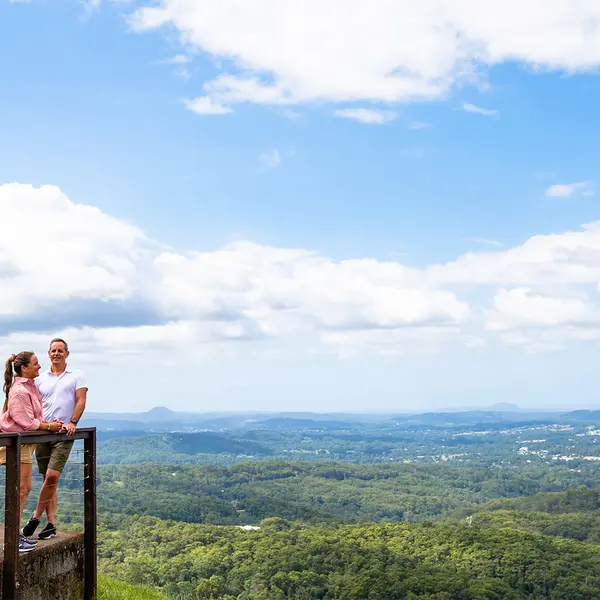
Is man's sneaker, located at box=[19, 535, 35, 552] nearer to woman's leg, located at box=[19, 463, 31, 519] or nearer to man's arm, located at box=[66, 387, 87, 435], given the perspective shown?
woman's leg, located at box=[19, 463, 31, 519]

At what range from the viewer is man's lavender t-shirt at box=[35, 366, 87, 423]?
6.62 meters

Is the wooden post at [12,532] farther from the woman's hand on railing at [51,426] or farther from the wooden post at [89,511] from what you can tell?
the wooden post at [89,511]

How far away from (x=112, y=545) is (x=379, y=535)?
2701 cm

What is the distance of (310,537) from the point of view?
64875 mm

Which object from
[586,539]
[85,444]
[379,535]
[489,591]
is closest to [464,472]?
[586,539]

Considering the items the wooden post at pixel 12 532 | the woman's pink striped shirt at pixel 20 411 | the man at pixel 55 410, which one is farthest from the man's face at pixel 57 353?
the wooden post at pixel 12 532

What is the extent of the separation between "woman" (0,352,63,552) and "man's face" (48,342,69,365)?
34 cm

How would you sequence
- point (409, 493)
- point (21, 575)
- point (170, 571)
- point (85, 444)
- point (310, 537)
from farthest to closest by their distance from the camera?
point (409, 493) < point (310, 537) < point (170, 571) < point (85, 444) < point (21, 575)

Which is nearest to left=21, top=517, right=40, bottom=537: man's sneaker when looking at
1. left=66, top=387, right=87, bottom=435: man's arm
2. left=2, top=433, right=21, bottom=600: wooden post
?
left=2, top=433, right=21, bottom=600: wooden post

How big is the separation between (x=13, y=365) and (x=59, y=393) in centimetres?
53

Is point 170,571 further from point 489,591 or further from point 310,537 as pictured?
point 489,591

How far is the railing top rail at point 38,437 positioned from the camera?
5703 mm

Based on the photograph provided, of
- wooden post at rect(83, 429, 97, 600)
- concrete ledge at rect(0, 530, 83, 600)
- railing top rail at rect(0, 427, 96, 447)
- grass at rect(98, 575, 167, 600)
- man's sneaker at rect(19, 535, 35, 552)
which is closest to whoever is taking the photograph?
railing top rail at rect(0, 427, 96, 447)

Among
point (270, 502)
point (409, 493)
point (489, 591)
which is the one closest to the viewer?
point (489, 591)
